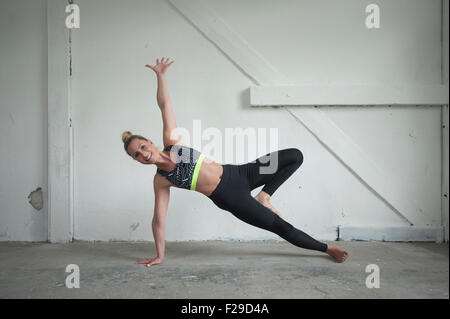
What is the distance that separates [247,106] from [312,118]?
661 mm

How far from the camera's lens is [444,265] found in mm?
2768

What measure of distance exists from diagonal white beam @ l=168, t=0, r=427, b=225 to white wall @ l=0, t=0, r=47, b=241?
152cm

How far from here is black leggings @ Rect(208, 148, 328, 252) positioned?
9.10 feet

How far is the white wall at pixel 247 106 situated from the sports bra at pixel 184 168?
85 cm

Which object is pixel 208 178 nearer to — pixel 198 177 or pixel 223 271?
pixel 198 177

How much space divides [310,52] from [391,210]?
179 cm

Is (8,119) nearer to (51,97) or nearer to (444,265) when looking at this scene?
(51,97)

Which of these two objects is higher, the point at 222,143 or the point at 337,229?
the point at 222,143

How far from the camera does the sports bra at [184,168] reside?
109 inches

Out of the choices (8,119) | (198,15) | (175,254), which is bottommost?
(175,254)

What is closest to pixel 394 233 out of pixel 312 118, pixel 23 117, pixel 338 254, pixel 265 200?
pixel 338 254
